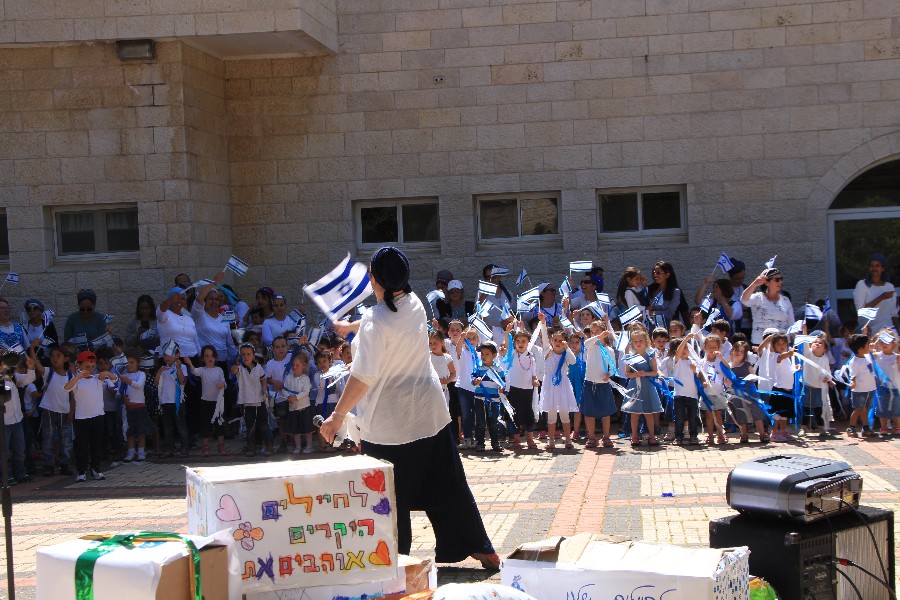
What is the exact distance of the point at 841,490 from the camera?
4977mm

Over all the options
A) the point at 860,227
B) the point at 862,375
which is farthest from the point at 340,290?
the point at 860,227

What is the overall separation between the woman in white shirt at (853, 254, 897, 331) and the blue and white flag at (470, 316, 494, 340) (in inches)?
190

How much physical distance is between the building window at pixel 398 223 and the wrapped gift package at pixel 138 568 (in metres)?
11.6

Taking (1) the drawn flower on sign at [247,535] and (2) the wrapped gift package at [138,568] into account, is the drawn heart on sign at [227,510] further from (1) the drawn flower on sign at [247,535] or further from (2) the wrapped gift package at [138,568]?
(2) the wrapped gift package at [138,568]

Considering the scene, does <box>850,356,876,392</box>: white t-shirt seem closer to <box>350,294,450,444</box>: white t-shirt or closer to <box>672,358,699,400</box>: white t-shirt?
<box>672,358,699,400</box>: white t-shirt

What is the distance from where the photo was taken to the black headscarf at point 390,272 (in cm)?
585

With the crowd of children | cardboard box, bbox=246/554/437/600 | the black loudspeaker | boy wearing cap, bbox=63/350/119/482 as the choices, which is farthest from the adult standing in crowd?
the black loudspeaker

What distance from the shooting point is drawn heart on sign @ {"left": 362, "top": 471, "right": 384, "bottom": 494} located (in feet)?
15.6

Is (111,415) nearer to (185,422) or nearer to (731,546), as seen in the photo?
(185,422)

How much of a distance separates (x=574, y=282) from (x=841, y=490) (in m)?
9.99

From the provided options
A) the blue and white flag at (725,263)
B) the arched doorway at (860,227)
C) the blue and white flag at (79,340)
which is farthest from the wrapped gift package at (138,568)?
the arched doorway at (860,227)

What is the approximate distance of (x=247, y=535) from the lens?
4.52 meters

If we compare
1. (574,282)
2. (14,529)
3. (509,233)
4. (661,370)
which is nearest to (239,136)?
(509,233)

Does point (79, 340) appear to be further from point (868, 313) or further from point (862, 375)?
point (868, 313)
